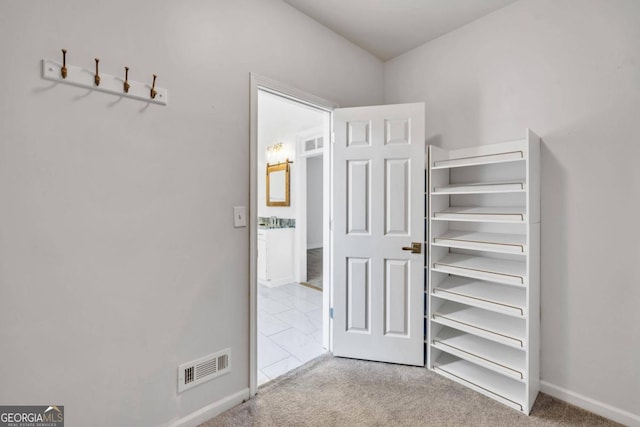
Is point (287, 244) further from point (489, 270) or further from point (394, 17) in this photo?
point (394, 17)

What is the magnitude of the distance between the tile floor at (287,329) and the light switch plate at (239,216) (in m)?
1.15

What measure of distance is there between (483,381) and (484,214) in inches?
44.3

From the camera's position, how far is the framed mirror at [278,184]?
5145 mm

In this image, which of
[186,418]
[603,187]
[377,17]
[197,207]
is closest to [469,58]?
[377,17]

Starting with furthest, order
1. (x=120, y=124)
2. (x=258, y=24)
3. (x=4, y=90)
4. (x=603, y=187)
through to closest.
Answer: (x=258, y=24), (x=603, y=187), (x=120, y=124), (x=4, y=90)

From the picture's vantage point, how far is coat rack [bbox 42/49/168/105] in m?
1.20

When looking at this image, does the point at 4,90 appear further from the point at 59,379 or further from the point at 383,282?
the point at 383,282

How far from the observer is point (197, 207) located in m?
Result: 1.63

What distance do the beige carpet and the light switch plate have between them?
1129 mm

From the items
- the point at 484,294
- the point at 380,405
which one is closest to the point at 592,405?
the point at 484,294

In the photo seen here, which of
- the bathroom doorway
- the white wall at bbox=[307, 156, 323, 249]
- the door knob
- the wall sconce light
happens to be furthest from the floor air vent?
the white wall at bbox=[307, 156, 323, 249]

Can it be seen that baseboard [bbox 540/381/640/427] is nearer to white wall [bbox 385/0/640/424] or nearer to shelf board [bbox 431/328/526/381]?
white wall [bbox 385/0/640/424]

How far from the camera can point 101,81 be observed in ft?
4.31

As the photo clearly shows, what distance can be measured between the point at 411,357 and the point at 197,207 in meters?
1.90
